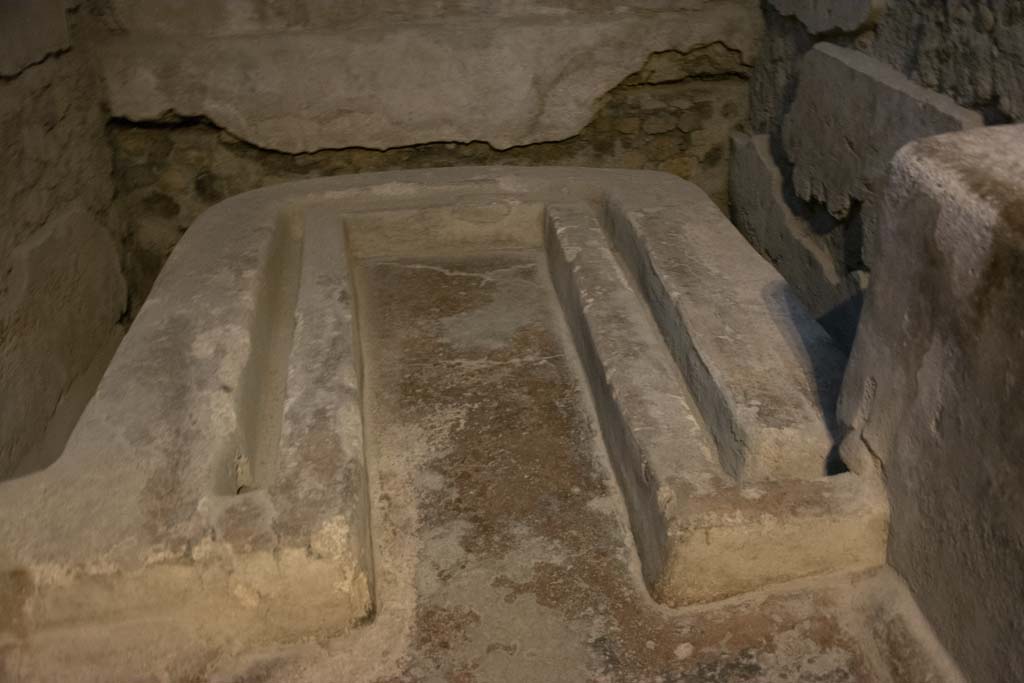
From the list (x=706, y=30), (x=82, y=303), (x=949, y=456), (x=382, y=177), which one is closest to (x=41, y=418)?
(x=82, y=303)

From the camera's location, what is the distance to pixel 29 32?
2607 mm

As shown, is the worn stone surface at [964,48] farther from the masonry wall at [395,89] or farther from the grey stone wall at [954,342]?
the masonry wall at [395,89]

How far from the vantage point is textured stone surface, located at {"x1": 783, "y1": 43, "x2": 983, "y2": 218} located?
2150mm

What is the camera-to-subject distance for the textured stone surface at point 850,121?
2.15 m

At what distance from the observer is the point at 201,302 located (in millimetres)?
2133

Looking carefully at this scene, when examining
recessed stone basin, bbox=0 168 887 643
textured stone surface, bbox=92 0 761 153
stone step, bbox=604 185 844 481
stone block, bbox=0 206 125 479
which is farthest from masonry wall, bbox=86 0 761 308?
stone step, bbox=604 185 844 481

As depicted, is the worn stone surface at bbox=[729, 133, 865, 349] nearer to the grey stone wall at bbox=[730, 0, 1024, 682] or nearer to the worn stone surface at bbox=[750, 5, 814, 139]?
the worn stone surface at bbox=[750, 5, 814, 139]

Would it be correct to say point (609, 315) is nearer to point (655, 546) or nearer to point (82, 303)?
point (655, 546)

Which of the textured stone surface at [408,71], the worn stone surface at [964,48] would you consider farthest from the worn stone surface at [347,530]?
the textured stone surface at [408,71]

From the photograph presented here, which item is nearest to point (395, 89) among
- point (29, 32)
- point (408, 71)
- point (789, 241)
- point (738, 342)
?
point (408, 71)

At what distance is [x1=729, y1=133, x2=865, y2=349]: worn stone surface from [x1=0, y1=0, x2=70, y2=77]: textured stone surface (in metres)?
2.30

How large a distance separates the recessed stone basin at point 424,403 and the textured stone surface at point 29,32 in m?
0.66

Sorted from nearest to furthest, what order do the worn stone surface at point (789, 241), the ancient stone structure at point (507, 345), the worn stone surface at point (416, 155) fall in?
the ancient stone structure at point (507, 345)
the worn stone surface at point (789, 241)
the worn stone surface at point (416, 155)

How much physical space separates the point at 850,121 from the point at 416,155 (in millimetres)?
1589
